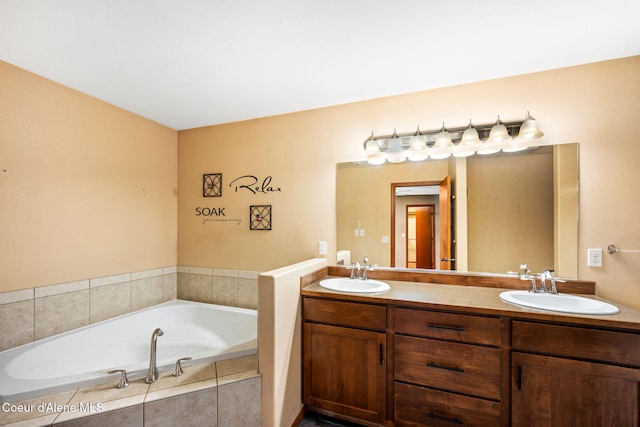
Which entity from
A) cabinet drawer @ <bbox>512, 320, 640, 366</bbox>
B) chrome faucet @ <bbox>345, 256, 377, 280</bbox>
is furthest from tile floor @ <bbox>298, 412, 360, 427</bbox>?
cabinet drawer @ <bbox>512, 320, 640, 366</bbox>

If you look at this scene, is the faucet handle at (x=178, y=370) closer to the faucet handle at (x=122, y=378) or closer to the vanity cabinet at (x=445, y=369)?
the faucet handle at (x=122, y=378)

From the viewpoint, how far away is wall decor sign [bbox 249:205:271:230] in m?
2.64

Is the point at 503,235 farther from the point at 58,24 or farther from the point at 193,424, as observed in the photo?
the point at 58,24

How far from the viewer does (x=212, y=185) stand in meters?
2.87

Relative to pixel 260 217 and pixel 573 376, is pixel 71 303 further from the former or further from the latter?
pixel 573 376

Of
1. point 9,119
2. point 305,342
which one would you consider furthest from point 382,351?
point 9,119

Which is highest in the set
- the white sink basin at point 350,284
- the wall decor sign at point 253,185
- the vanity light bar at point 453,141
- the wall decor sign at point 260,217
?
the vanity light bar at point 453,141

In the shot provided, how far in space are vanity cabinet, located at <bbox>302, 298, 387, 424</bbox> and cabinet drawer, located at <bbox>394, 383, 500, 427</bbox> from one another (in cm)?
11

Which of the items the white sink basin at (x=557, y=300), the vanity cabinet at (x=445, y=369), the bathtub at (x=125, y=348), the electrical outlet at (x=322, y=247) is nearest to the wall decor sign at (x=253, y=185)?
the electrical outlet at (x=322, y=247)

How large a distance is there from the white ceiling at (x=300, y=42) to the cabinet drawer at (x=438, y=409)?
6.61ft

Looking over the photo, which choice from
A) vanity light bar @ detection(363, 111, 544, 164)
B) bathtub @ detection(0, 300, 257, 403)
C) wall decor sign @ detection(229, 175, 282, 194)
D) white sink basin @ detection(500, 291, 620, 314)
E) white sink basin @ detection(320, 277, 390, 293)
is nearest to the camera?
bathtub @ detection(0, 300, 257, 403)

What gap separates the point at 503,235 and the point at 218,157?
104 inches

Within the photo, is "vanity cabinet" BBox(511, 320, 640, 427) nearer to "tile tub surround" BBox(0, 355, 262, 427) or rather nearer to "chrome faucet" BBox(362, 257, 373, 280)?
"chrome faucet" BBox(362, 257, 373, 280)

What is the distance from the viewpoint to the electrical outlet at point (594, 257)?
5.67 feet
